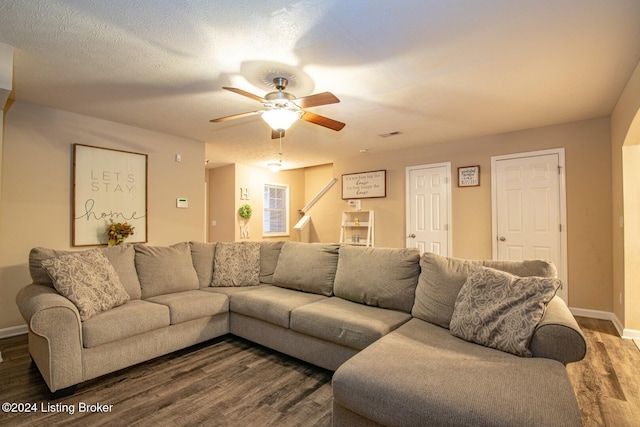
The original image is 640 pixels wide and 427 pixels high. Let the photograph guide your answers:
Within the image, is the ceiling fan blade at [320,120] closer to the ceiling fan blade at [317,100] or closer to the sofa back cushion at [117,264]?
the ceiling fan blade at [317,100]

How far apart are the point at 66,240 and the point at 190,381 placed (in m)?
2.47

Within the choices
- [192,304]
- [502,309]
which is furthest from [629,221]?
[192,304]

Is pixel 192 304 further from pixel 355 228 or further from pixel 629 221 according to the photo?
pixel 629 221

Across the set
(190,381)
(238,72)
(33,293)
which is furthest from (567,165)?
(33,293)

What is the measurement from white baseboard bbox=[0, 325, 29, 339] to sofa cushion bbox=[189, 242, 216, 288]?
5.99 ft

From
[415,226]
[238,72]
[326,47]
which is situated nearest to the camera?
[326,47]

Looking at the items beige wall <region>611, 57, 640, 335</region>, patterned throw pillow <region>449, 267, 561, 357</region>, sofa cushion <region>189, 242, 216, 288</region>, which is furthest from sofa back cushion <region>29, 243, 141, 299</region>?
beige wall <region>611, 57, 640, 335</region>

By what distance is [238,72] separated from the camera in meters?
2.58

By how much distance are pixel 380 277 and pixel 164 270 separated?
2.08m

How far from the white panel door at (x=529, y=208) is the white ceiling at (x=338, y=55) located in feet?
2.21

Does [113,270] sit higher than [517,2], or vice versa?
[517,2]

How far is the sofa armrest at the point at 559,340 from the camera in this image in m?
1.51

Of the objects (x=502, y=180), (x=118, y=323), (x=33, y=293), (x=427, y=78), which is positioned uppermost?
(x=427, y=78)

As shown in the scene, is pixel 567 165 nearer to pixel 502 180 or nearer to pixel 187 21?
pixel 502 180
